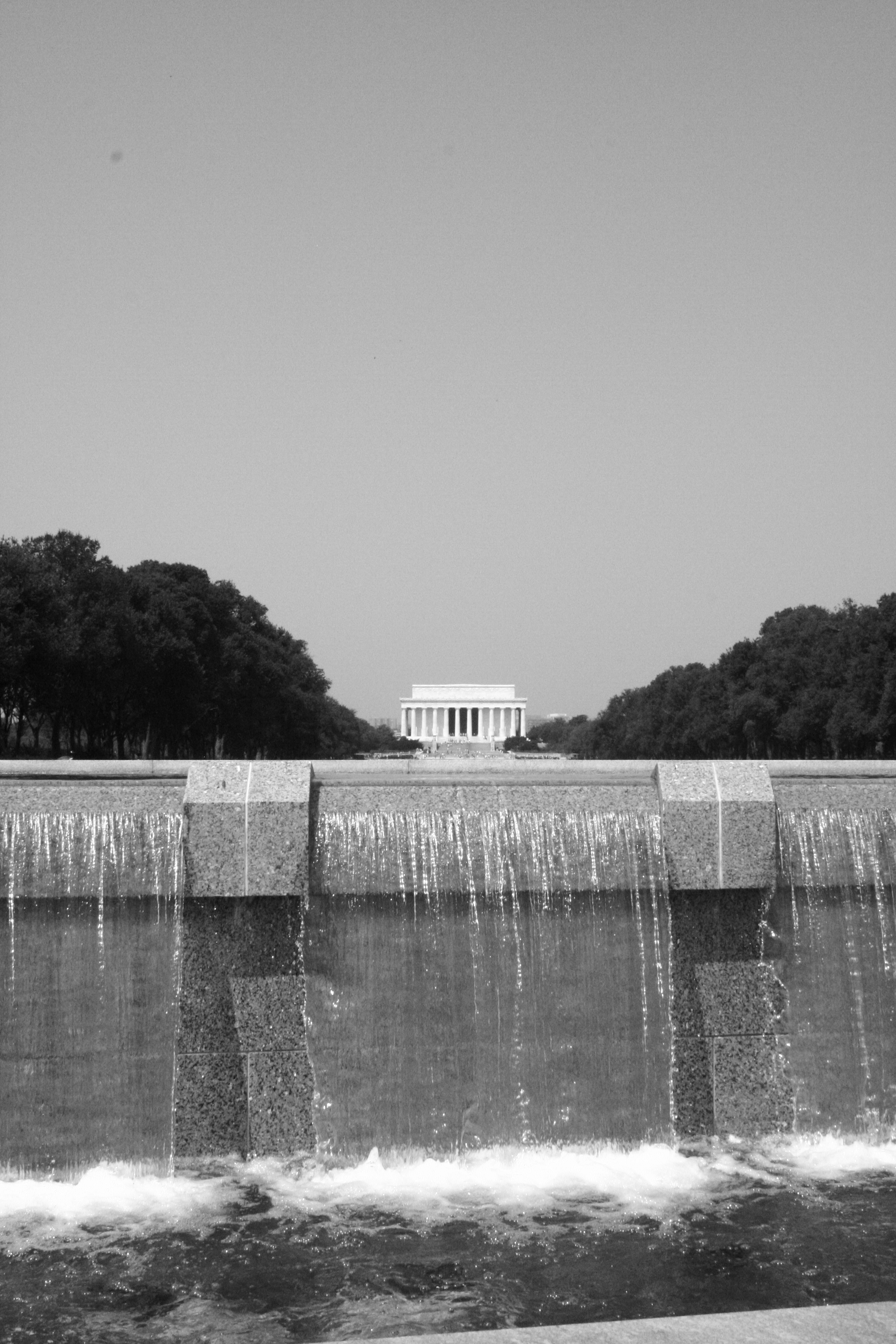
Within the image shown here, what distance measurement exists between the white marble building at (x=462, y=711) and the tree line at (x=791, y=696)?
6464 centimetres

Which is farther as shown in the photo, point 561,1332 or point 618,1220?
point 618,1220

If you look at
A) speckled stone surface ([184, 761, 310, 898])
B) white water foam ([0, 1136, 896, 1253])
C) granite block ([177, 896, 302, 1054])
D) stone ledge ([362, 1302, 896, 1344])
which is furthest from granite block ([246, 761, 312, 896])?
stone ledge ([362, 1302, 896, 1344])

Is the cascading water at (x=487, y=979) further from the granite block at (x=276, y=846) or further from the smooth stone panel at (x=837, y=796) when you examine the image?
the smooth stone panel at (x=837, y=796)

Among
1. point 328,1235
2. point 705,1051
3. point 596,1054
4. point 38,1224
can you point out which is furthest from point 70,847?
point 705,1051

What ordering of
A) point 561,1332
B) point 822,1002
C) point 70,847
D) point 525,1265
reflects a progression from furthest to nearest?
point 822,1002
point 70,847
point 525,1265
point 561,1332

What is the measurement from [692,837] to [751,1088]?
6.37ft

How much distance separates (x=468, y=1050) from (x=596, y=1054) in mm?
966

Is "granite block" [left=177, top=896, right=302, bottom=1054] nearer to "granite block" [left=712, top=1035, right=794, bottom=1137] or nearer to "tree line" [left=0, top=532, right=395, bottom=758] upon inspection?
"granite block" [left=712, top=1035, right=794, bottom=1137]

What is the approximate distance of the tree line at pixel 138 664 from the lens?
48031 mm

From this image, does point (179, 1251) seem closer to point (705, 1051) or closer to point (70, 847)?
point (70, 847)

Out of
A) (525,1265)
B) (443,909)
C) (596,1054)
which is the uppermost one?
(443,909)

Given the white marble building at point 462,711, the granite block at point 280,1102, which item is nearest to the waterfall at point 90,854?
the granite block at point 280,1102

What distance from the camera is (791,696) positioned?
246 ft

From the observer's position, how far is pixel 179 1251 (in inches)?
341
